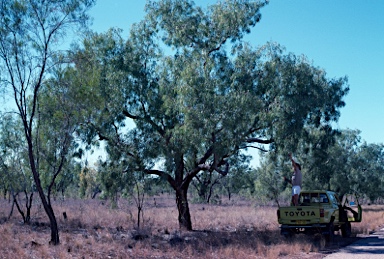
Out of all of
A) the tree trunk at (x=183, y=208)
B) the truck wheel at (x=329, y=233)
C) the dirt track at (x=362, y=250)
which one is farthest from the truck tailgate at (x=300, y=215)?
the tree trunk at (x=183, y=208)

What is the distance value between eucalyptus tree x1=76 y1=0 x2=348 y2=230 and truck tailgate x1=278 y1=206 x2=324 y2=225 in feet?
8.59

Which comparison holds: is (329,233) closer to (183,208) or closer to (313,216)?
(313,216)

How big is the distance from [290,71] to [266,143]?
353 centimetres

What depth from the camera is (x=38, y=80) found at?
52.3 ft

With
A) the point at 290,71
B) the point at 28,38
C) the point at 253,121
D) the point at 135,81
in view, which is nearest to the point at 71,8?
the point at 28,38

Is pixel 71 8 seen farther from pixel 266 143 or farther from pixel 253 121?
pixel 266 143

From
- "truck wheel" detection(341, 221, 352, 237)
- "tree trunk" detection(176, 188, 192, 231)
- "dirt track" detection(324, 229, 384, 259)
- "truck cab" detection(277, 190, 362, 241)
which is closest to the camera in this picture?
"dirt track" detection(324, 229, 384, 259)

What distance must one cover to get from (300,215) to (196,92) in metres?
6.54

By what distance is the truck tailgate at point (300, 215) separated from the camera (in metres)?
17.4

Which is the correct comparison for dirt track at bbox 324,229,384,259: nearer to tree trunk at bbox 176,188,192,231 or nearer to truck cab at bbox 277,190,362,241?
truck cab at bbox 277,190,362,241

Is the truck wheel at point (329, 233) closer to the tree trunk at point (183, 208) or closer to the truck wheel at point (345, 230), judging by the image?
the truck wheel at point (345, 230)

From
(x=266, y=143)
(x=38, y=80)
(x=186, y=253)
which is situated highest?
(x=38, y=80)

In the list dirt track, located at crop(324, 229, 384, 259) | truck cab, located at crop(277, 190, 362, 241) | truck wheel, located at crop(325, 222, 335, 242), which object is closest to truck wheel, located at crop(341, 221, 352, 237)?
truck cab, located at crop(277, 190, 362, 241)

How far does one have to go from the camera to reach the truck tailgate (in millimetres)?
17439
